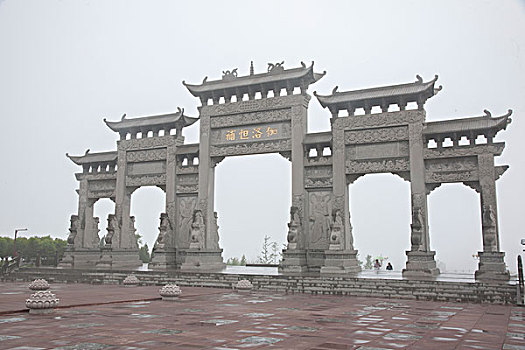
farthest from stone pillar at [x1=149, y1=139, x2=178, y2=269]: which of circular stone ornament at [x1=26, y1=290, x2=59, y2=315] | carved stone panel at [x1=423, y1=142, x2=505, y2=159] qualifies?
circular stone ornament at [x1=26, y1=290, x2=59, y2=315]

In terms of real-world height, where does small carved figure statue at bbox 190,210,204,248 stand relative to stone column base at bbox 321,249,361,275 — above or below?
above

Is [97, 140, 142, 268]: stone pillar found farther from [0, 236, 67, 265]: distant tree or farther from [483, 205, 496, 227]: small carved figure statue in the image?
[0, 236, 67, 265]: distant tree

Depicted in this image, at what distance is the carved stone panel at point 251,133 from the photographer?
71.0ft

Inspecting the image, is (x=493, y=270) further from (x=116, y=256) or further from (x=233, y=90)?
(x=116, y=256)

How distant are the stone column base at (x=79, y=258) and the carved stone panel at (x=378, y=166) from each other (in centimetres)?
1484

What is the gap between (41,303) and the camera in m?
8.88

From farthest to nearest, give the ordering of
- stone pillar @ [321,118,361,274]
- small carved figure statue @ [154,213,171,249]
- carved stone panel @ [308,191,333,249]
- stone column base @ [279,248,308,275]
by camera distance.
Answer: small carved figure statue @ [154,213,171,249]
carved stone panel @ [308,191,333,249]
stone column base @ [279,248,308,275]
stone pillar @ [321,118,361,274]

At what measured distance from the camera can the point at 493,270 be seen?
16.3 metres

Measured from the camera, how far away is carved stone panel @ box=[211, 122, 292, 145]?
71.0ft

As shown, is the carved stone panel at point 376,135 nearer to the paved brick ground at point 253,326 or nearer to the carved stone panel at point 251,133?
the carved stone panel at point 251,133

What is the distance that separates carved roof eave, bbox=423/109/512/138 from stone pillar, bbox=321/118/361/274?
3.67m

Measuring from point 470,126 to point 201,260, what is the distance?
12966 mm

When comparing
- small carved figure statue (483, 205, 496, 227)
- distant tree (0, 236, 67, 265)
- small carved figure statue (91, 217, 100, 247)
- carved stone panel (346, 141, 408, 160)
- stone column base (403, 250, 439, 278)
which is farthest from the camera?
distant tree (0, 236, 67, 265)

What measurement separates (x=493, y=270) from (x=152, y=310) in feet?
41.0
